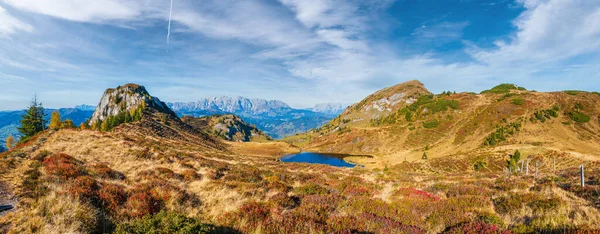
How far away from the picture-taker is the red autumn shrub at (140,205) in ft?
28.1

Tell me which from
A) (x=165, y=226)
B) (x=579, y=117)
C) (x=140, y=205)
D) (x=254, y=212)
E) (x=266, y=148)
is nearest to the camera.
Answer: (x=165, y=226)

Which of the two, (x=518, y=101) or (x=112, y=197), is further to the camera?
(x=518, y=101)

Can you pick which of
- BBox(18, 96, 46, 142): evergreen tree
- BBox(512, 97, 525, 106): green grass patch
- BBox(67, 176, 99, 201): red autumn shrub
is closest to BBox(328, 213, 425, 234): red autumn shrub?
BBox(67, 176, 99, 201): red autumn shrub

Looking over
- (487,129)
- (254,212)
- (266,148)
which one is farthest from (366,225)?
(266,148)

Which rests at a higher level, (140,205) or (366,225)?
(140,205)

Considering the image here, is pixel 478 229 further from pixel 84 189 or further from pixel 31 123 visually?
pixel 31 123

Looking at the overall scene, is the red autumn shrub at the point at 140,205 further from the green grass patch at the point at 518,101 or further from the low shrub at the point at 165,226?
the green grass patch at the point at 518,101

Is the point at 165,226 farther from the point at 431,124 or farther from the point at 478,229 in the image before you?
the point at 431,124

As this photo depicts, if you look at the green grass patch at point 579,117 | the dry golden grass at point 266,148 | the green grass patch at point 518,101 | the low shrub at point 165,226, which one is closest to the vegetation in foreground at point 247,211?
the low shrub at point 165,226

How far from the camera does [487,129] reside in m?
99.8

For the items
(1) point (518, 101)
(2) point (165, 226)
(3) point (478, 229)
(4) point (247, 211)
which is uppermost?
(1) point (518, 101)

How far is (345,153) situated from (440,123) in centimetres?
5877

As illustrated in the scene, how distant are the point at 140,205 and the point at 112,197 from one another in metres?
1.50

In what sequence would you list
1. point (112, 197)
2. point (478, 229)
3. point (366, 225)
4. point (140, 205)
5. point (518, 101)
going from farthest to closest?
point (518, 101) → point (112, 197) → point (140, 205) → point (366, 225) → point (478, 229)
